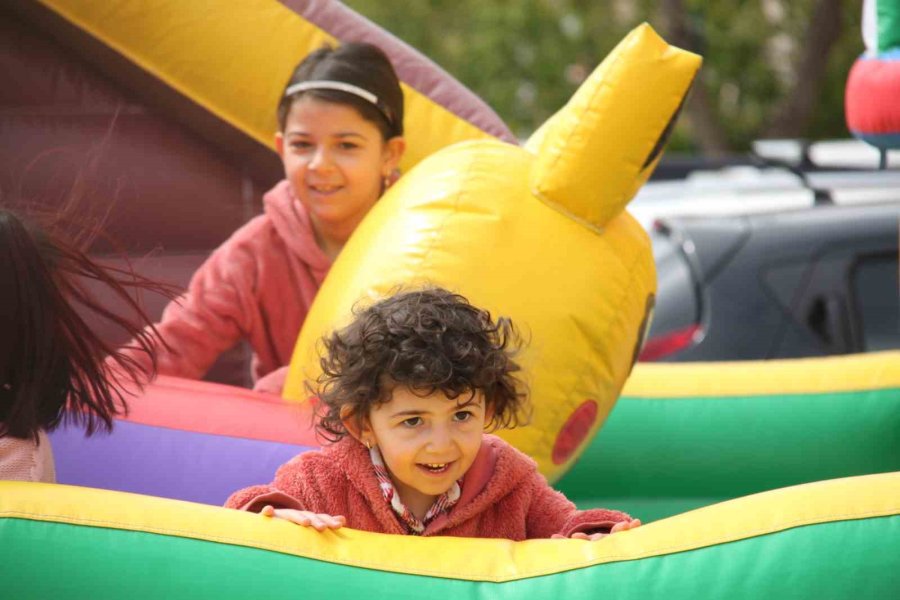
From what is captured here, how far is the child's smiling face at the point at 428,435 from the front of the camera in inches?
86.1

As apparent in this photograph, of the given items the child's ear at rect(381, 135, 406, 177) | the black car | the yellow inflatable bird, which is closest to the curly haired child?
the yellow inflatable bird

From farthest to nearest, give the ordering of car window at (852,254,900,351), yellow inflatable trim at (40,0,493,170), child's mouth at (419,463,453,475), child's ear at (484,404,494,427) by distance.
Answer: car window at (852,254,900,351) → yellow inflatable trim at (40,0,493,170) → child's ear at (484,404,494,427) → child's mouth at (419,463,453,475)

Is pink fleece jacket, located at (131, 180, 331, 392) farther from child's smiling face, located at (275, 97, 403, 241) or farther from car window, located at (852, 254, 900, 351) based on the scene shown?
car window, located at (852, 254, 900, 351)

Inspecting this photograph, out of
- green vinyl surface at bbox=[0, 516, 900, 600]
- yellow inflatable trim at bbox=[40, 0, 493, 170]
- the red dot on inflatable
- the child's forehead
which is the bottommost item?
green vinyl surface at bbox=[0, 516, 900, 600]

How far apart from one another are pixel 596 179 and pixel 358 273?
0.46 metres

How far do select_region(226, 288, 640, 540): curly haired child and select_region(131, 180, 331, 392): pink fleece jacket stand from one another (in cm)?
79

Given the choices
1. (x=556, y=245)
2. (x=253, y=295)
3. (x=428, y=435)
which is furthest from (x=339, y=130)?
(x=428, y=435)

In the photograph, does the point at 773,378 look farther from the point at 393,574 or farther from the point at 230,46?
the point at 393,574

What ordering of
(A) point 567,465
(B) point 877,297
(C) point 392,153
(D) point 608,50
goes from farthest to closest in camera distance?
(D) point 608,50, (B) point 877,297, (C) point 392,153, (A) point 567,465

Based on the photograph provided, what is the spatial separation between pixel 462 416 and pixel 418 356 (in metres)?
0.12

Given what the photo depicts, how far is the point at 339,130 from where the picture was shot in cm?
311

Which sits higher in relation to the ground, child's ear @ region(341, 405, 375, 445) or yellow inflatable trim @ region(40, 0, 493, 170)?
yellow inflatable trim @ region(40, 0, 493, 170)

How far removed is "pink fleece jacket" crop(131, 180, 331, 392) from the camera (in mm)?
3117

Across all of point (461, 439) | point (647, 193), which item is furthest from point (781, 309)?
point (461, 439)
